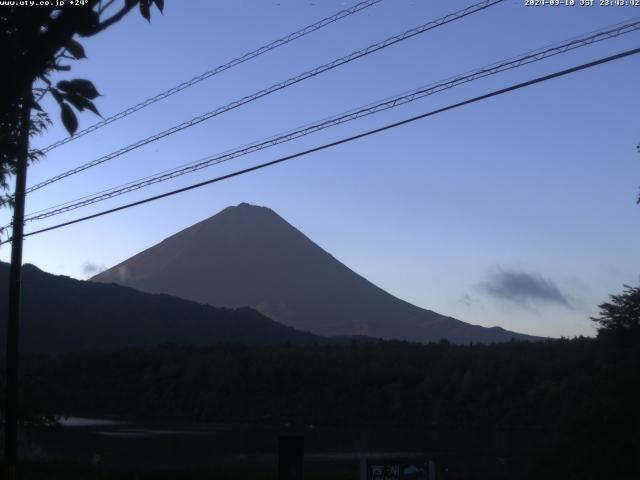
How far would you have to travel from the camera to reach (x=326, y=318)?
170 m

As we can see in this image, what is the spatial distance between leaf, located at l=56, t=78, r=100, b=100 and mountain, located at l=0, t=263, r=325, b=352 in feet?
289

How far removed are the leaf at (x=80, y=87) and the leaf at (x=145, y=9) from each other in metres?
0.74

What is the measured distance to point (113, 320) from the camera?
11169cm

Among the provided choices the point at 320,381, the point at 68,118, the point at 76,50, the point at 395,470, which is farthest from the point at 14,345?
the point at 320,381

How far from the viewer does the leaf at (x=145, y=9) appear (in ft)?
22.8

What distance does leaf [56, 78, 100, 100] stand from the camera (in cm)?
734

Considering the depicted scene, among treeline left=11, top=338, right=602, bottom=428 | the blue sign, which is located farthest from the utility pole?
treeline left=11, top=338, right=602, bottom=428

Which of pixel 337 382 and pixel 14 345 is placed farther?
pixel 337 382

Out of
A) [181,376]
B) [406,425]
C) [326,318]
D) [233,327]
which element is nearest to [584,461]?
[406,425]

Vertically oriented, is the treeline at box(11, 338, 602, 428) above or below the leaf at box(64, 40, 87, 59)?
below

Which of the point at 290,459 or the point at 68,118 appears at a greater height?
the point at 68,118

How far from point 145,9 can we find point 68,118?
1.11m

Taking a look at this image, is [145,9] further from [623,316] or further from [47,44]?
[623,316]

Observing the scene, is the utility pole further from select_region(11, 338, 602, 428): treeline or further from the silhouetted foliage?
select_region(11, 338, 602, 428): treeline
